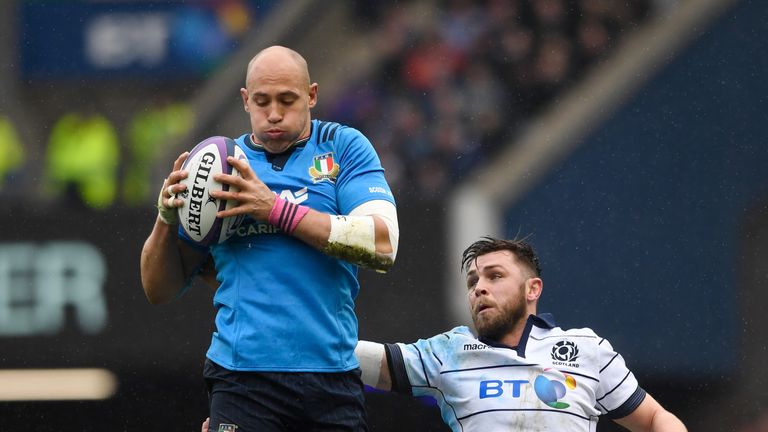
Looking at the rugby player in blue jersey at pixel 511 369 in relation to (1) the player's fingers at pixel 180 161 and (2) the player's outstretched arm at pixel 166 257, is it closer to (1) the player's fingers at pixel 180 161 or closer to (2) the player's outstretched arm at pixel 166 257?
(2) the player's outstretched arm at pixel 166 257

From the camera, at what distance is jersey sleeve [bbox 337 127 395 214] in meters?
2.96

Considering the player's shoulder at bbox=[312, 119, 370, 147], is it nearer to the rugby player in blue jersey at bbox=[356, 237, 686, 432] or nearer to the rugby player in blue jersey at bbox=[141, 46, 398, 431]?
the rugby player in blue jersey at bbox=[141, 46, 398, 431]

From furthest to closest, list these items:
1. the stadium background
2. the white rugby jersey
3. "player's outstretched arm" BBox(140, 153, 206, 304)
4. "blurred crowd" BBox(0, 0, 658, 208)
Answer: "blurred crowd" BBox(0, 0, 658, 208)
the stadium background
the white rugby jersey
"player's outstretched arm" BBox(140, 153, 206, 304)

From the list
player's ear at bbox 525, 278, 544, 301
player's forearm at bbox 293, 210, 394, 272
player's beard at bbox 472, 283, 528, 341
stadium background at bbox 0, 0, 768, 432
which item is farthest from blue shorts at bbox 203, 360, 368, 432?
stadium background at bbox 0, 0, 768, 432

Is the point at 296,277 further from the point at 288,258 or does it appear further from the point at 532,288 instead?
the point at 532,288

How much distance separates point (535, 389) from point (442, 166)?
6.91ft

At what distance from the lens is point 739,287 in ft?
17.7

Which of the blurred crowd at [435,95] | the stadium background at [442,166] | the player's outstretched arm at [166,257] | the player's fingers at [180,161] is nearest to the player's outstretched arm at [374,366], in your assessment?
the player's outstretched arm at [166,257]

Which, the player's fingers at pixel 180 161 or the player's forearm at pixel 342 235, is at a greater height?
the player's fingers at pixel 180 161

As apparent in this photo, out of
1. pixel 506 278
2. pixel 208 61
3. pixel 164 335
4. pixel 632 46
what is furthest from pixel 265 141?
pixel 632 46

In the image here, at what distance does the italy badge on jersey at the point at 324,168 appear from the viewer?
9.77 feet

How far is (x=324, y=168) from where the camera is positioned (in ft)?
9.81

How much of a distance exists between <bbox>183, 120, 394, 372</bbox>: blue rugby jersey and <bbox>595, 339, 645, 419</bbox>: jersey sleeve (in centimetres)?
103

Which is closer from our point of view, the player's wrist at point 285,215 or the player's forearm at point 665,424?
the player's wrist at point 285,215
